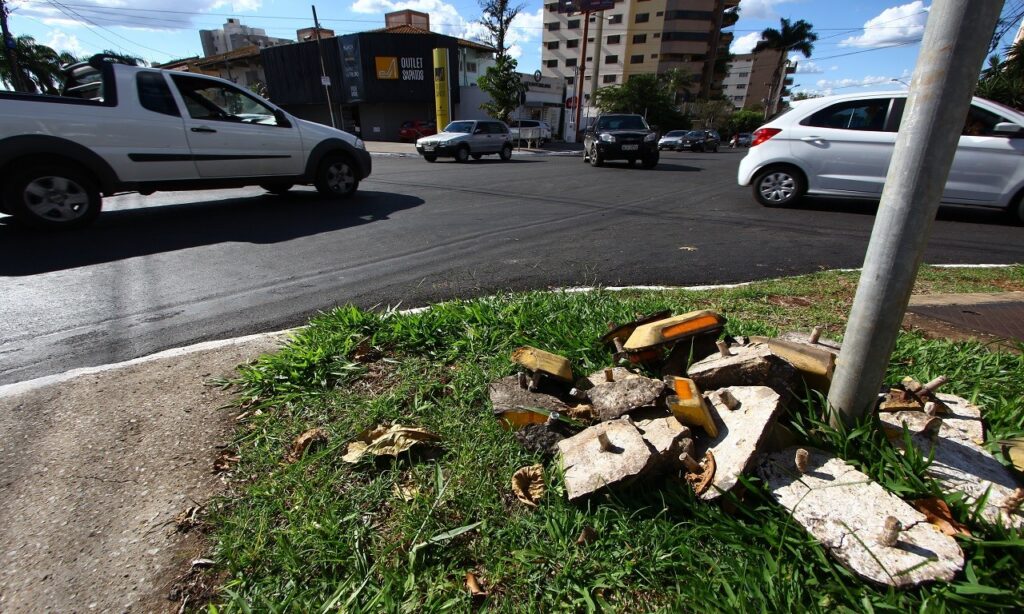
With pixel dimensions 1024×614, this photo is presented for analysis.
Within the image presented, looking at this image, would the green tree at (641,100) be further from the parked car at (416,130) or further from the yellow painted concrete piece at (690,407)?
the yellow painted concrete piece at (690,407)

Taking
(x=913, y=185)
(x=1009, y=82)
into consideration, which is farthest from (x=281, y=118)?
(x=1009, y=82)

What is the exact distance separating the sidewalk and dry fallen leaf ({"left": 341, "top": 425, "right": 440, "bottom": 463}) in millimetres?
552

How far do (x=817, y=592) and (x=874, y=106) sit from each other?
8.17m

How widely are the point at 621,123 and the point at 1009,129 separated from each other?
34.4 feet

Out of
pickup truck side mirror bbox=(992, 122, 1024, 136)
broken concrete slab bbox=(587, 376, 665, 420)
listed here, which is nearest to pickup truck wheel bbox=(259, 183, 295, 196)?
broken concrete slab bbox=(587, 376, 665, 420)

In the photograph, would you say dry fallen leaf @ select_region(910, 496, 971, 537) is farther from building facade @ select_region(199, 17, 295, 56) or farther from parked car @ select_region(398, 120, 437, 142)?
building facade @ select_region(199, 17, 295, 56)

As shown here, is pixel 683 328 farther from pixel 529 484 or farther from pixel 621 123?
pixel 621 123

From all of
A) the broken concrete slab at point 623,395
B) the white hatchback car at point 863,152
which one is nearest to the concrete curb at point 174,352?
the broken concrete slab at point 623,395

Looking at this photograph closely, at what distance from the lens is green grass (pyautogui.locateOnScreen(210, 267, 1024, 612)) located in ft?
4.70

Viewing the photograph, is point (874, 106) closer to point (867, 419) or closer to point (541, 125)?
point (867, 419)

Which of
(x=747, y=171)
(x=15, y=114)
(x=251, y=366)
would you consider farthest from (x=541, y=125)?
(x=251, y=366)

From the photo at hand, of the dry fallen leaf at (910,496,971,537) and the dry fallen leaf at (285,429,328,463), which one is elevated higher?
the dry fallen leaf at (910,496,971,537)

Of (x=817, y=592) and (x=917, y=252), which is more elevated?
(x=917, y=252)

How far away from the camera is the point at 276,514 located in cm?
178
